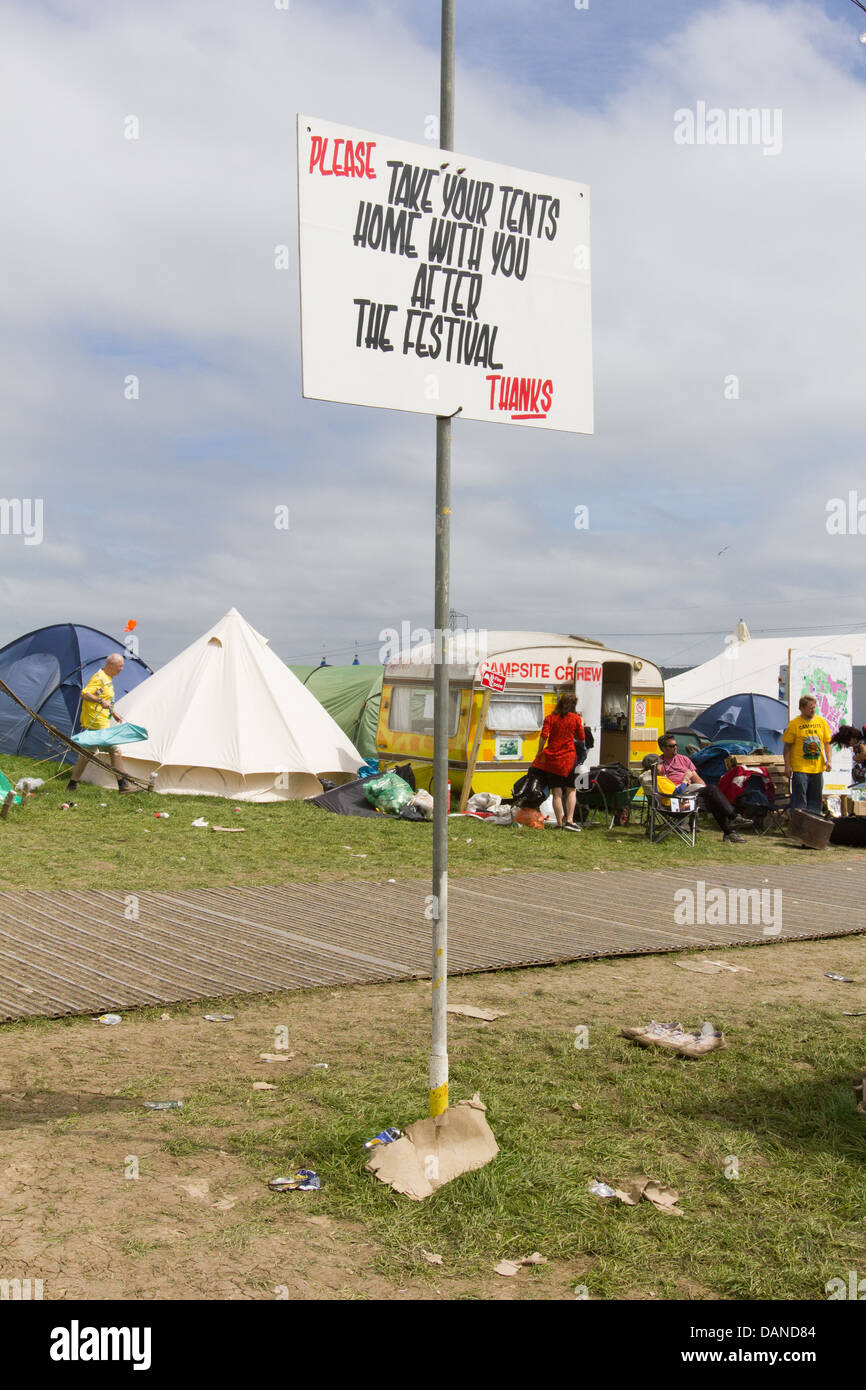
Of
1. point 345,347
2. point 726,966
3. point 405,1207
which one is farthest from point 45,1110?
point 726,966

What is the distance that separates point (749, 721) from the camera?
78.3ft

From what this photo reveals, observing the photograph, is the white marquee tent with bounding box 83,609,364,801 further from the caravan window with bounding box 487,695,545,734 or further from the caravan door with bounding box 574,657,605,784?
the caravan door with bounding box 574,657,605,784

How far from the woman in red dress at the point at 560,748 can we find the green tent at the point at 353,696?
22.3 ft

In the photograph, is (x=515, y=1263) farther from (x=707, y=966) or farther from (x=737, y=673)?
(x=737, y=673)

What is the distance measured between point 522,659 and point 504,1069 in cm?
1152

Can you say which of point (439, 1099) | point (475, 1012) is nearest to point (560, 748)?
point (475, 1012)

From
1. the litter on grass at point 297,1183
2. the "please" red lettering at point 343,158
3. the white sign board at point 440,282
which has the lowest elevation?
the litter on grass at point 297,1183

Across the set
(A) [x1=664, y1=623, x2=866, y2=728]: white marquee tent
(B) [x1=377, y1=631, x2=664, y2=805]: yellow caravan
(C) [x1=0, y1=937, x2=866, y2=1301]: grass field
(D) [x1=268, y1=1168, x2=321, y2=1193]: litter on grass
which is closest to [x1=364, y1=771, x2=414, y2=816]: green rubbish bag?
(B) [x1=377, y1=631, x2=664, y2=805]: yellow caravan

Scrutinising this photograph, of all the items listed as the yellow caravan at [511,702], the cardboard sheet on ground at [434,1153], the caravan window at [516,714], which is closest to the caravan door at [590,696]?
the yellow caravan at [511,702]

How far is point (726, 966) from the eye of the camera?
737 cm

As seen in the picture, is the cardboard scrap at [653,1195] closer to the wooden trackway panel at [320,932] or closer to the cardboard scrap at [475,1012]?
the cardboard scrap at [475,1012]

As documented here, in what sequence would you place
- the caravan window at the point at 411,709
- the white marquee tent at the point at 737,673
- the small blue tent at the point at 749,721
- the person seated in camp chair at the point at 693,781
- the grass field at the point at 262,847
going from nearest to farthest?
the grass field at the point at 262,847 < the person seated in camp chair at the point at 693,781 < the caravan window at the point at 411,709 < the small blue tent at the point at 749,721 < the white marquee tent at the point at 737,673

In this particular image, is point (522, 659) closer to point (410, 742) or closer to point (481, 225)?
point (410, 742)

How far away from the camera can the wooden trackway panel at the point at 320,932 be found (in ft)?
20.1
